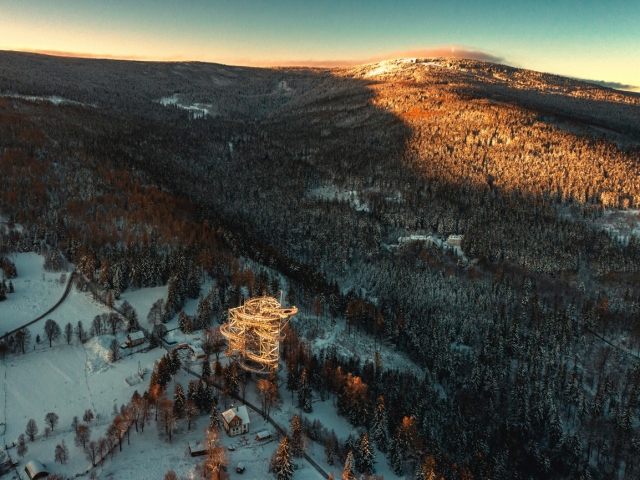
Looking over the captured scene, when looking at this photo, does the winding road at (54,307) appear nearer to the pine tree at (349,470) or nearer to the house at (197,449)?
the house at (197,449)

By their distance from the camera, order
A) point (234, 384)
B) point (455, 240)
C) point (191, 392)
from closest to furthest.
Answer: point (191, 392) → point (234, 384) → point (455, 240)

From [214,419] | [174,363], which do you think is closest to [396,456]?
[214,419]

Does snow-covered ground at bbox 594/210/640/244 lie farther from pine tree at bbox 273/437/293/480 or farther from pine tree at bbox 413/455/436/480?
pine tree at bbox 273/437/293/480

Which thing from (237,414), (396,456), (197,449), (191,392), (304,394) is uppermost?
(191,392)

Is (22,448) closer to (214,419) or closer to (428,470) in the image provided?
(214,419)

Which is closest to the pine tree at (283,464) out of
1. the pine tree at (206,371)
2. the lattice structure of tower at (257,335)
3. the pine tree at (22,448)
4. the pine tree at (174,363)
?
the lattice structure of tower at (257,335)

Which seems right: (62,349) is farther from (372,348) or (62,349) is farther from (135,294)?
(372,348)
